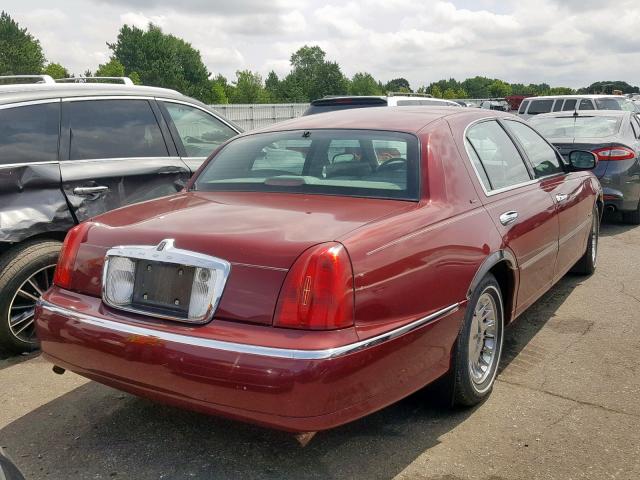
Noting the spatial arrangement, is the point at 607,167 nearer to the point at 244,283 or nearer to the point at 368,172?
the point at 368,172

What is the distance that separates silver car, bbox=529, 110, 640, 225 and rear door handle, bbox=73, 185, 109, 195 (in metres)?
5.39

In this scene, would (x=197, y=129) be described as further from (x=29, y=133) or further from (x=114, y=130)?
(x=29, y=133)

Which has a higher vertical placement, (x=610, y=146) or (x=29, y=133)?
(x=29, y=133)

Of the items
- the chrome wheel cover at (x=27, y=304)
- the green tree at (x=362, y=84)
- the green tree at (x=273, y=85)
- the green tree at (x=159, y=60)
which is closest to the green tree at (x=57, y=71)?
A: the green tree at (x=159, y=60)

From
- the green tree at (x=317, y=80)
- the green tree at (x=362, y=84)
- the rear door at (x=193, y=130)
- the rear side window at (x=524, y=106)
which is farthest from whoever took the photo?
the green tree at (x=362, y=84)

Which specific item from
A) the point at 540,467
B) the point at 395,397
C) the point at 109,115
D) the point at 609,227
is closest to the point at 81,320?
the point at 395,397

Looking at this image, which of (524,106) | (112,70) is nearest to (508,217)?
(524,106)

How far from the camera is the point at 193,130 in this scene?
5.57 meters

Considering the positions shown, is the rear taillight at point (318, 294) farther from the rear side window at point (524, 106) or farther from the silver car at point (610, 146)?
the rear side window at point (524, 106)

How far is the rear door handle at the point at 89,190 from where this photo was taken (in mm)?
4539

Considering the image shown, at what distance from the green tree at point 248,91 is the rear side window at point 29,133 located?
3070 inches

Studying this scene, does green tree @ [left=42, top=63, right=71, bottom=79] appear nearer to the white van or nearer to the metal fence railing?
the metal fence railing

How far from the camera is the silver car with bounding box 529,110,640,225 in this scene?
7.85 m

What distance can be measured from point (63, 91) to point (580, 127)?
644 centimetres
